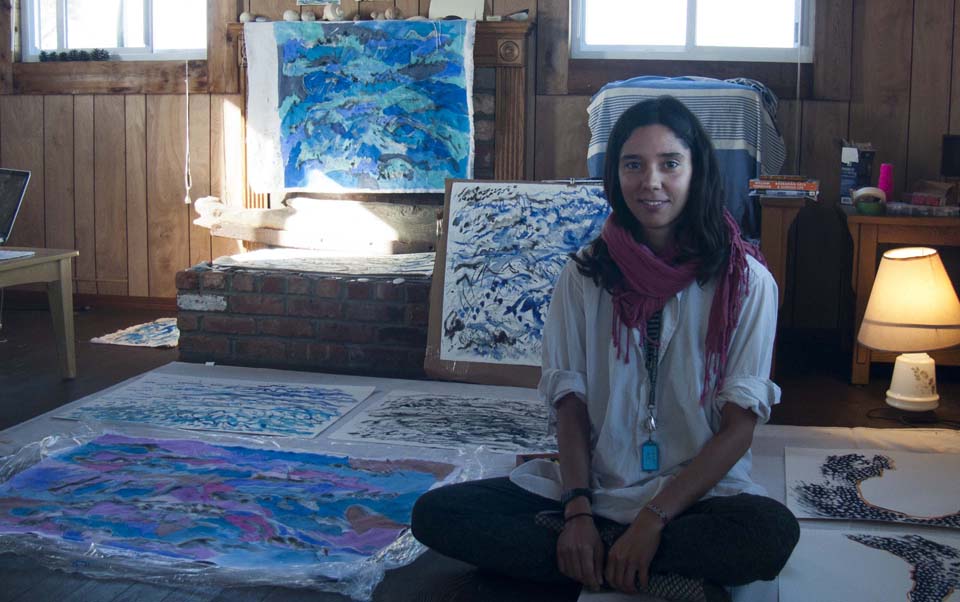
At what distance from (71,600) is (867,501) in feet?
5.69

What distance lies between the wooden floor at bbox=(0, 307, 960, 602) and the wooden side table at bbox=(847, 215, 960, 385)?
0.10m

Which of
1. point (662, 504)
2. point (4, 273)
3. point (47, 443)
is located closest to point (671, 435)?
point (662, 504)

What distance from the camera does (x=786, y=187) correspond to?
354cm

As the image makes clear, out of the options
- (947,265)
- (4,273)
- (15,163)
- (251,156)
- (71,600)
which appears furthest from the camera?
(15,163)

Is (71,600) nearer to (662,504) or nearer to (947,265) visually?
(662,504)

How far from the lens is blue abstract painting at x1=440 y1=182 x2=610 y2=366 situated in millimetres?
3387

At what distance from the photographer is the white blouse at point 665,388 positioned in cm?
177

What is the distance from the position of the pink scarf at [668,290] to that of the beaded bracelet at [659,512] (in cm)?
21

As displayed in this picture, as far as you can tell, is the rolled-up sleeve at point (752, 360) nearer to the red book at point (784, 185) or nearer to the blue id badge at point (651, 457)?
the blue id badge at point (651, 457)

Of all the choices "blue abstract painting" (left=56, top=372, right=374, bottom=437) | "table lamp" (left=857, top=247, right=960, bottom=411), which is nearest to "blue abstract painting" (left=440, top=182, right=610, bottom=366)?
"blue abstract painting" (left=56, top=372, right=374, bottom=437)

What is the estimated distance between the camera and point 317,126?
4.77m

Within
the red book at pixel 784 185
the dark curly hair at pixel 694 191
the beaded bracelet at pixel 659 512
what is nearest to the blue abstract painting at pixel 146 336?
the red book at pixel 784 185

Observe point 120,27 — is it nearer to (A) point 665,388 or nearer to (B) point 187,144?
(B) point 187,144

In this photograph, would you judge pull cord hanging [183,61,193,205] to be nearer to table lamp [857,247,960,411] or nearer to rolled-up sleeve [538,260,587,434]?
table lamp [857,247,960,411]
